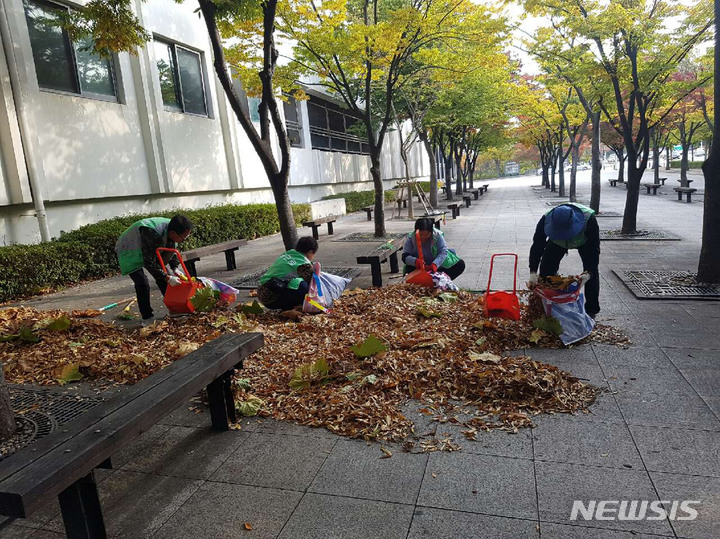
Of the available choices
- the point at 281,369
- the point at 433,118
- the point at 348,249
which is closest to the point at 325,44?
the point at 348,249

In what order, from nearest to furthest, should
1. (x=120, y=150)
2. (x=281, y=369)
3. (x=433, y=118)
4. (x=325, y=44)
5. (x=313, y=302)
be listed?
(x=281, y=369), (x=313, y=302), (x=325, y=44), (x=120, y=150), (x=433, y=118)

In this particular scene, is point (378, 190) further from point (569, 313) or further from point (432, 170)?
point (432, 170)

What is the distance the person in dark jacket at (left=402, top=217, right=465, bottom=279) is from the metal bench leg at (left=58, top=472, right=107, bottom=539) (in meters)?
4.68

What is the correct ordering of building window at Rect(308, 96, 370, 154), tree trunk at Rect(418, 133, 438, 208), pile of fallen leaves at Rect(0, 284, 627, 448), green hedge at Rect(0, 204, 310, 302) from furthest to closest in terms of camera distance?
building window at Rect(308, 96, 370, 154)
tree trunk at Rect(418, 133, 438, 208)
green hedge at Rect(0, 204, 310, 302)
pile of fallen leaves at Rect(0, 284, 627, 448)

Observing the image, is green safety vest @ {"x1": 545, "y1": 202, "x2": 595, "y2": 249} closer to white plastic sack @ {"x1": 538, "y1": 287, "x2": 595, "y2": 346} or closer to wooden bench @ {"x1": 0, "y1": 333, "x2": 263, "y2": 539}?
white plastic sack @ {"x1": 538, "y1": 287, "x2": 595, "y2": 346}

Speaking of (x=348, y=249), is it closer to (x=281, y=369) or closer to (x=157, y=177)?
(x=157, y=177)

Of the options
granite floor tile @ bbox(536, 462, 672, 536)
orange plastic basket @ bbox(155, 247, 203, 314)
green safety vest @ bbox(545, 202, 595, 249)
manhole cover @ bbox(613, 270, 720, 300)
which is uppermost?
green safety vest @ bbox(545, 202, 595, 249)

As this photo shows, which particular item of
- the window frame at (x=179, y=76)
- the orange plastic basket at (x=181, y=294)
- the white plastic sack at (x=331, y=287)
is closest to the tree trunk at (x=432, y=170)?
the window frame at (x=179, y=76)

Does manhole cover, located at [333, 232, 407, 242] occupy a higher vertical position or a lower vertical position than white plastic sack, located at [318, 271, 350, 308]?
lower

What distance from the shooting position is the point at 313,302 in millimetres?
5531

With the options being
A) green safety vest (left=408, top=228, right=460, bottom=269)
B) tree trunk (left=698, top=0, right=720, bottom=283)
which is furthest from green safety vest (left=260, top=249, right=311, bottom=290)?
tree trunk (left=698, top=0, right=720, bottom=283)

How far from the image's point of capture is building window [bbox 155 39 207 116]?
40.8 ft

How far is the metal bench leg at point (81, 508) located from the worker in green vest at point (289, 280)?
354 centimetres

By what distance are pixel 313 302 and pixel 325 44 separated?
20.6ft
